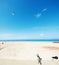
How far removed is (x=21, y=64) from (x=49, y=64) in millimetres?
2936

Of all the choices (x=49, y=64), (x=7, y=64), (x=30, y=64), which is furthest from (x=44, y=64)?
(x=7, y=64)

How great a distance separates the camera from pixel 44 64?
1338cm

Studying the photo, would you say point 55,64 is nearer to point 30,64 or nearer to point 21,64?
point 30,64

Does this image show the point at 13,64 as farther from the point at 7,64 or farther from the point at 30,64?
the point at 30,64

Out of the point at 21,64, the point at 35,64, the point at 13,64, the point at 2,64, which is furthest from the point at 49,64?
the point at 2,64

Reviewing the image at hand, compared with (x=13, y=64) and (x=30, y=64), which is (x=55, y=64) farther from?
(x=13, y=64)

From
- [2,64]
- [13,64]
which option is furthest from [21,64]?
[2,64]

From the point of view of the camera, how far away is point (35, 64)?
1347 centimetres

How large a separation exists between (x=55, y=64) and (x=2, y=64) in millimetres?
5501

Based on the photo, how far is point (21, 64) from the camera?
1379 centimetres

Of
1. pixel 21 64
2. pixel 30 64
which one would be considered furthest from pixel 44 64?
pixel 21 64

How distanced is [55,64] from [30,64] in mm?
2583

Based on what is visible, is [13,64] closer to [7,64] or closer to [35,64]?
[7,64]

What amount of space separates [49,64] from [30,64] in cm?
197
